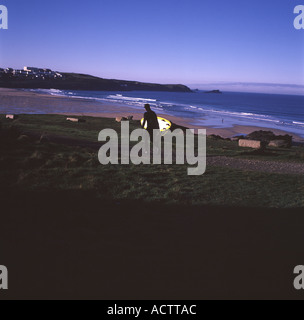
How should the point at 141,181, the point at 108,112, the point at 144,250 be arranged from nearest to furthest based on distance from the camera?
the point at 144,250
the point at 141,181
the point at 108,112

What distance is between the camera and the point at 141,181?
29.0ft

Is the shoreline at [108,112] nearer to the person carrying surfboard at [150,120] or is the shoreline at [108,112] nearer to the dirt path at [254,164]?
the dirt path at [254,164]

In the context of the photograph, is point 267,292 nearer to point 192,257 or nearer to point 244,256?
point 244,256

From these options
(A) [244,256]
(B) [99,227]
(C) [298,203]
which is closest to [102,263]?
(B) [99,227]

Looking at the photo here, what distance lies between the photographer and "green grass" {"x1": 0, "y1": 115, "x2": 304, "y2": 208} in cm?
751

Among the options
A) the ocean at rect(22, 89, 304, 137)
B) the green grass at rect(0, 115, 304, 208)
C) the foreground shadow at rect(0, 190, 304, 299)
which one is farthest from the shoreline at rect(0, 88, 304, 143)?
the foreground shadow at rect(0, 190, 304, 299)

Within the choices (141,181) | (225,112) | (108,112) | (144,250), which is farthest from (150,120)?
(225,112)

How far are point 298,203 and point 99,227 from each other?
4898 mm

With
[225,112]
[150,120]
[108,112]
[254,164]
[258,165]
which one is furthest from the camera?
[225,112]

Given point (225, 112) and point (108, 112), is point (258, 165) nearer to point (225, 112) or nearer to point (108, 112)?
point (108, 112)

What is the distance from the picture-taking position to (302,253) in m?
4.97

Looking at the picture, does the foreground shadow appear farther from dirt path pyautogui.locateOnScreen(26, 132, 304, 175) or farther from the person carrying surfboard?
the person carrying surfboard

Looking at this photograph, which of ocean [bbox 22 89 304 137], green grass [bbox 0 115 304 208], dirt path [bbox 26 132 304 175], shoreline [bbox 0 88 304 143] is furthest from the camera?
ocean [bbox 22 89 304 137]

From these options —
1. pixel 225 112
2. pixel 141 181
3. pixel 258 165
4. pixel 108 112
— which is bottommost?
pixel 141 181
